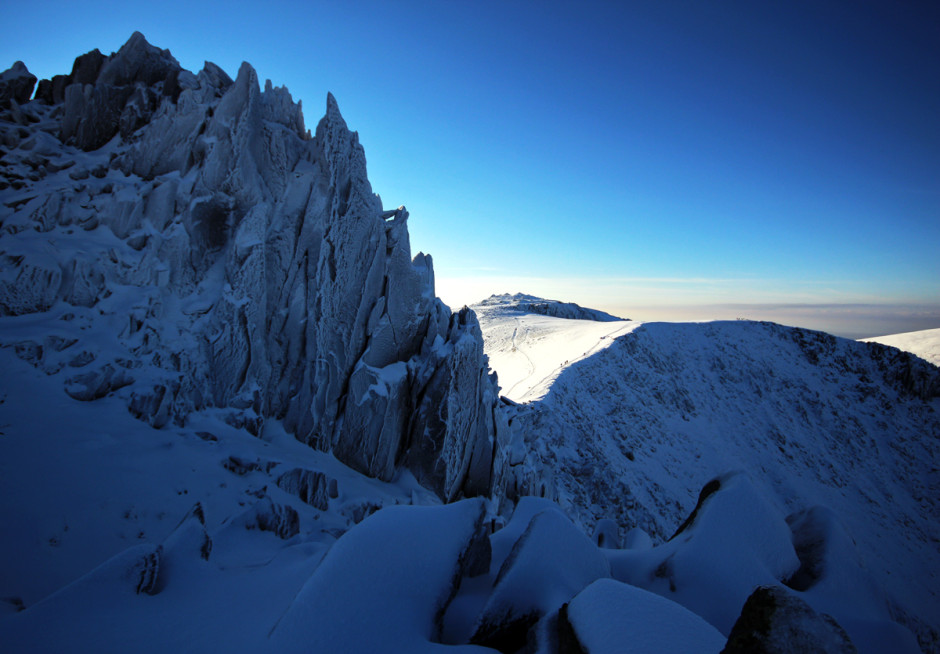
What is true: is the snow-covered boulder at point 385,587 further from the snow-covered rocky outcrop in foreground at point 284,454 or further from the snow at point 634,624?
the snow at point 634,624

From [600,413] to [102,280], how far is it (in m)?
33.0

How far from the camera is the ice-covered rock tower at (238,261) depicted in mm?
13117

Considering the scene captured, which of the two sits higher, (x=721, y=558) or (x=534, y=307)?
(x=534, y=307)

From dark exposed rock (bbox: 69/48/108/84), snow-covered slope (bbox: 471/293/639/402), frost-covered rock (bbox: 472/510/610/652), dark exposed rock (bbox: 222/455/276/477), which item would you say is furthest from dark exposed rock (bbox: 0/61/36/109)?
snow-covered slope (bbox: 471/293/639/402)

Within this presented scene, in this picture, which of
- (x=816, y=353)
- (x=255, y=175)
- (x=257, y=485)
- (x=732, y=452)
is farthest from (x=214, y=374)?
(x=816, y=353)

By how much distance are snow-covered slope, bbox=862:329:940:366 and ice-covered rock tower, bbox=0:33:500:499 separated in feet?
277

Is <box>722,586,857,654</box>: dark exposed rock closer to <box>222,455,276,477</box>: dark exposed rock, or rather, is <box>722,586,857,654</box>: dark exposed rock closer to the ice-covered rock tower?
<box>222,455,276,477</box>: dark exposed rock

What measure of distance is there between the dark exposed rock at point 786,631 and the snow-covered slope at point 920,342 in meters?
88.1

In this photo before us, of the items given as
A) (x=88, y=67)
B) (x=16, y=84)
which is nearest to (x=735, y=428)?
(x=88, y=67)

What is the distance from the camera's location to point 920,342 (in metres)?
74.3

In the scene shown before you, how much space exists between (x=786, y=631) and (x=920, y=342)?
368 ft

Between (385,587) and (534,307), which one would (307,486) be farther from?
(534,307)

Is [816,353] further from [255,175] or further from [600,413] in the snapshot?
[255,175]

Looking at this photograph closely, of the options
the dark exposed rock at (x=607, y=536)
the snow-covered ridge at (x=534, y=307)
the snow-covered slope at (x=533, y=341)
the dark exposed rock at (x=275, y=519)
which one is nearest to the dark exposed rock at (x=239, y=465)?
the dark exposed rock at (x=275, y=519)
